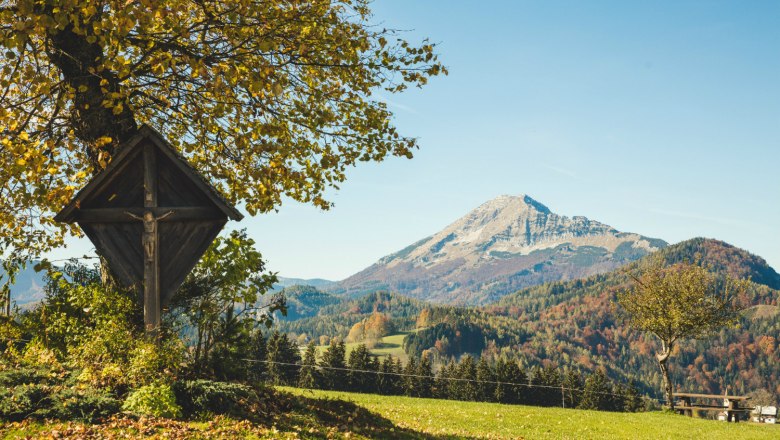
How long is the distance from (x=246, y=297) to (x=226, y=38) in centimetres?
641

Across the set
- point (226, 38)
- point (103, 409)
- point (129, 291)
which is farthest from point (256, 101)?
point (103, 409)

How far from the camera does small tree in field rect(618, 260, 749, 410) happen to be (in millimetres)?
44188

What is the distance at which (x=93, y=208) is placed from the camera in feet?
39.0

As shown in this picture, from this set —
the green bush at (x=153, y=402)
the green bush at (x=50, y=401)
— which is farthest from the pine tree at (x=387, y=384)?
the green bush at (x=50, y=401)

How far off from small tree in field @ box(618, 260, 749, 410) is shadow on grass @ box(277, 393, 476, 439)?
3485 cm

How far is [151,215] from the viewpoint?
11.8 m

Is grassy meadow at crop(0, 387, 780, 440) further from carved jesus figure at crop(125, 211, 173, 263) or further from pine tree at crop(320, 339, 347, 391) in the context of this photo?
pine tree at crop(320, 339, 347, 391)

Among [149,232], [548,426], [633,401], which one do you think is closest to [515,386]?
[633,401]

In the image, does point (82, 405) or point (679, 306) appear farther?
point (679, 306)

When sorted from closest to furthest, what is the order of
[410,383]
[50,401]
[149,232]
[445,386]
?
[50,401]
[149,232]
[410,383]
[445,386]

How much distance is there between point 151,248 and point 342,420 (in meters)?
6.24

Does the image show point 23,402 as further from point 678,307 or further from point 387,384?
point 387,384

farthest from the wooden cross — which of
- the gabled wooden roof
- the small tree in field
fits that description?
the small tree in field

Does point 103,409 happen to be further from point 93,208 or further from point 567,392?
point 567,392
